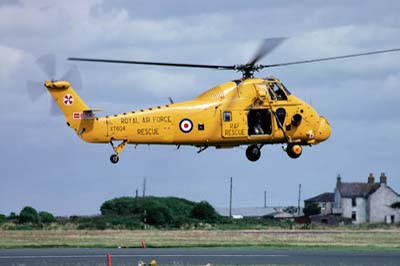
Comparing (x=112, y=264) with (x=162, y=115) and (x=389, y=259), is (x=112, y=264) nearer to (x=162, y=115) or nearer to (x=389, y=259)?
(x=162, y=115)

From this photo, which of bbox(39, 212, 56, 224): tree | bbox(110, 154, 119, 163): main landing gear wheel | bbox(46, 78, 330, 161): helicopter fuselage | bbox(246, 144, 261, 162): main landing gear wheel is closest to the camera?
bbox(110, 154, 119, 163): main landing gear wheel

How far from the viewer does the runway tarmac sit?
52.3 m

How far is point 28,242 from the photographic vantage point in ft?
Result: 228

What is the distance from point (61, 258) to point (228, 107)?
10494 millimetres

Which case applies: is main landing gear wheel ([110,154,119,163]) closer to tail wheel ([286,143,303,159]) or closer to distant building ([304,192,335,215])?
tail wheel ([286,143,303,159])

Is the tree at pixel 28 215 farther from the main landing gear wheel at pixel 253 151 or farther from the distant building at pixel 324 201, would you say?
the distant building at pixel 324 201

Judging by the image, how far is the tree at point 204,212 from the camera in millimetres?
104500

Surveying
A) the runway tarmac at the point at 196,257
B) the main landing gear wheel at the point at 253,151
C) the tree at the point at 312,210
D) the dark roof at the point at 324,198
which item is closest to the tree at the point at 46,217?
the runway tarmac at the point at 196,257

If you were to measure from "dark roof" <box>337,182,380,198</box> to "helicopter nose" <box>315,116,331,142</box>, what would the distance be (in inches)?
3222

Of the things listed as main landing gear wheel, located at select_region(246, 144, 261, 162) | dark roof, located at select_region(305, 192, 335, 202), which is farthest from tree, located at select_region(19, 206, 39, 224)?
dark roof, located at select_region(305, 192, 335, 202)

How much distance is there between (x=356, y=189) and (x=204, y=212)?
41624mm

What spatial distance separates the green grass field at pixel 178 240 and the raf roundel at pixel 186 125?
39.2 ft

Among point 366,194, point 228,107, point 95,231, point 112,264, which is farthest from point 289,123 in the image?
point 366,194

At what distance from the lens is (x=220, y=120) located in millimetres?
55531
